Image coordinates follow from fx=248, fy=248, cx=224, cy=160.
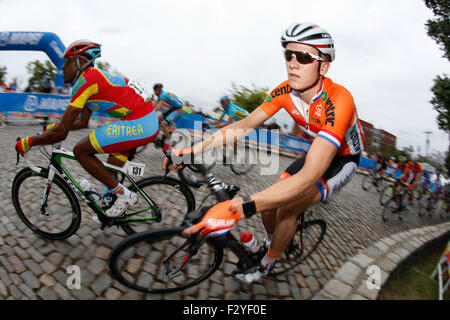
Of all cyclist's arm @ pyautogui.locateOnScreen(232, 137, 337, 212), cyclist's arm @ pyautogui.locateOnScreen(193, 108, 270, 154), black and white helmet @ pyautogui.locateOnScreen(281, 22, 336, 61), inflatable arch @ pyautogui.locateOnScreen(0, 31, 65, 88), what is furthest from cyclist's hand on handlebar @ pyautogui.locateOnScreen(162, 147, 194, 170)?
inflatable arch @ pyautogui.locateOnScreen(0, 31, 65, 88)

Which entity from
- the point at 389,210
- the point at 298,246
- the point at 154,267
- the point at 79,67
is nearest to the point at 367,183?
the point at 389,210

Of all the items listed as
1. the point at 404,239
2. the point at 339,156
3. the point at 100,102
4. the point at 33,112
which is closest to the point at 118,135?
the point at 100,102

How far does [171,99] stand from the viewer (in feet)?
23.6

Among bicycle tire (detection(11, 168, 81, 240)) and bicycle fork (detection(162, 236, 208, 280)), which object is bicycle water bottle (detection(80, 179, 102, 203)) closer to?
bicycle tire (detection(11, 168, 81, 240))

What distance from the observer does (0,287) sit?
2.25 metres

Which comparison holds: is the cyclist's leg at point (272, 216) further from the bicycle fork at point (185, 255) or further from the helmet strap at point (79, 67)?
the helmet strap at point (79, 67)

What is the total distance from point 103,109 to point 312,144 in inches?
94.8

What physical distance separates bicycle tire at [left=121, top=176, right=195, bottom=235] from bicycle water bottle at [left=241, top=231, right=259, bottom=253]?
3.35 feet

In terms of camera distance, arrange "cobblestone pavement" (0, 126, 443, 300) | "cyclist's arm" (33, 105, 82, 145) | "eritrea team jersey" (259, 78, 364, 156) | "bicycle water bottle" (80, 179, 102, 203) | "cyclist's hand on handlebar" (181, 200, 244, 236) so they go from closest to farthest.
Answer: "cyclist's hand on handlebar" (181, 200, 244, 236)
"eritrea team jersey" (259, 78, 364, 156)
"cobblestone pavement" (0, 126, 443, 300)
"cyclist's arm" (33, 105, 82, 145)
"bicycle water bottle" (80, 179, 102, 203)

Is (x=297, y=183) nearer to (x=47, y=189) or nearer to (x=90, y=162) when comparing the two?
(x=90, y=162)

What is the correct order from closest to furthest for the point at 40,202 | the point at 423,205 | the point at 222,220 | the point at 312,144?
the point at 222,220, the point at 312,144, the point at 40,202, the point at 423,205

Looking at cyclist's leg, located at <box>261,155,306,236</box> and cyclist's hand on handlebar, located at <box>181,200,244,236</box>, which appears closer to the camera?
cyclist's hand on handlebar, located at <box>181,200,244,236</box>

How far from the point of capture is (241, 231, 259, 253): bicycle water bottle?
2.38 m
